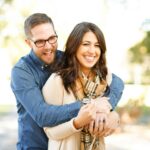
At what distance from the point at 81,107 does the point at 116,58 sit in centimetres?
688

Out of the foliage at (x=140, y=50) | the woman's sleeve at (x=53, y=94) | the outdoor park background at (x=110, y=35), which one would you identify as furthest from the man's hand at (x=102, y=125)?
the foliage at (x=140, y=50)

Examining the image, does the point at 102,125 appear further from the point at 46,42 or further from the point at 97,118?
the point at 46,42

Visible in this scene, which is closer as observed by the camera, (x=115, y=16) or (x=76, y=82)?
(x=76, y=82)

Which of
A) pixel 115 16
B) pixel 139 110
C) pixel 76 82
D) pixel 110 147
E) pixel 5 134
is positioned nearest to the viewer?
pixel 76 82

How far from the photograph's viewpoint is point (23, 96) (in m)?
1.51

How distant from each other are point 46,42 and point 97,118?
1.16 ft

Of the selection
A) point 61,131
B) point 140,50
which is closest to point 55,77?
point 61,131

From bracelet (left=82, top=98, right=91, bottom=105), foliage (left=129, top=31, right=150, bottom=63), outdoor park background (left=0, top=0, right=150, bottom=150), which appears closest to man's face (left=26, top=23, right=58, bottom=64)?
bracelet (left=82, top=98, right=91, bottom=105)

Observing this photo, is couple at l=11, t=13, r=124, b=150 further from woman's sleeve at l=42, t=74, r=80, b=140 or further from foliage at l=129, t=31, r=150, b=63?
foliage at l=129, t=31, r=150, b=63

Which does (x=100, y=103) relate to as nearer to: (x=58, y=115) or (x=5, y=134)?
(x=58, y=115)

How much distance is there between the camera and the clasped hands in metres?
1.40

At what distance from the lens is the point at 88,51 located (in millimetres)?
1551

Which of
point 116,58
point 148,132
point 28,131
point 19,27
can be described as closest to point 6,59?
point 19,27

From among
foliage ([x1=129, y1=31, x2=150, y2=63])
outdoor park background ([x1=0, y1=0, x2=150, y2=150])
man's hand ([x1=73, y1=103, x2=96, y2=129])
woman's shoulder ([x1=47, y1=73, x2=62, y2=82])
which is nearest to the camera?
man's hand ([x1=73, y1=103, x2=96, y2=129])
